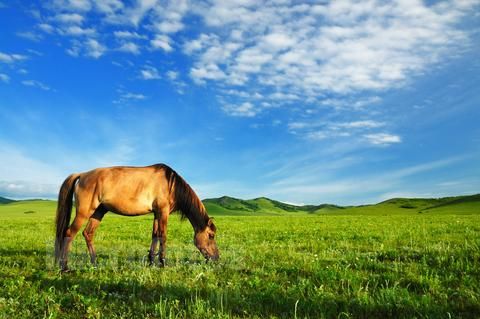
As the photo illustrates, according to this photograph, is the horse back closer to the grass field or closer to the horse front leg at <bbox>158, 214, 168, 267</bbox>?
the horse front leg at <bbox>158, 214, 168, 267</bbox>

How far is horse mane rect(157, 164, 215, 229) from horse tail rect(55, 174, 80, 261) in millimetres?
2609

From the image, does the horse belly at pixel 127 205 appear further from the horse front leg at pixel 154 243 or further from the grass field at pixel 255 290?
the grass field at pixel 255 290

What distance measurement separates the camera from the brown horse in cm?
1000

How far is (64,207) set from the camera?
10.5 metres

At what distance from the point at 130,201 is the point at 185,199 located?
66.0 inches

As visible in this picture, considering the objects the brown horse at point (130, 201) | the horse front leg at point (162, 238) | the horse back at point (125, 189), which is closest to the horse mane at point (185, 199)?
the brown horse at point (130, 201)

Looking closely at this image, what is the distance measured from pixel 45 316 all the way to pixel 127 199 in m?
5.11

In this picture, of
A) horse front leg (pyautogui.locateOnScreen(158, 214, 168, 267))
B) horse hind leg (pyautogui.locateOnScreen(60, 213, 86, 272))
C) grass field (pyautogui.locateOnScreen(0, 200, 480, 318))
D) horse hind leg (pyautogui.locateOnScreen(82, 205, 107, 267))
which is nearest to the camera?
grass field (pyautogui.locateOnScreen(0, 200, 480, 318))

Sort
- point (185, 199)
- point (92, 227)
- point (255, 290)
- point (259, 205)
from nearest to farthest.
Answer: point (255, 290)
point (92, 227)
point (185, 199)
point (259, 205)

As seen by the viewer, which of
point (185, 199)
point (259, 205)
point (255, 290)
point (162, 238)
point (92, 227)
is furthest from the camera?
point (259, 205)

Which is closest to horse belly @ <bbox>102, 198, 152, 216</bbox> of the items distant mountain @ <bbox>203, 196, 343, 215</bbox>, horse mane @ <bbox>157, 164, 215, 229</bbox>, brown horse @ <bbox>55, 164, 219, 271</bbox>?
brown horse @ <bbox>55, 164, 219, 271</bbox>

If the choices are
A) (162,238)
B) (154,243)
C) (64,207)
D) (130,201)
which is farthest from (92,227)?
(162,238)

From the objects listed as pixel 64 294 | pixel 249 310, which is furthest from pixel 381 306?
pixel 64 294

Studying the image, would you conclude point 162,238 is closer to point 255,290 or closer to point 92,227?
point 92,227
